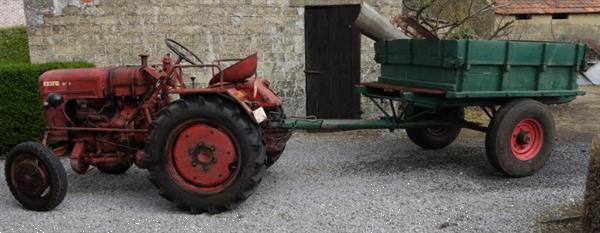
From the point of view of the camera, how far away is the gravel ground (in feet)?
13.4

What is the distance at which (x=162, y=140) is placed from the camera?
4250mm

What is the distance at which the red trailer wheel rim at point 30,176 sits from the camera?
14.2 feet

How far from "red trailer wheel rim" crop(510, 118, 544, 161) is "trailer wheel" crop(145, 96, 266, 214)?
8.42ft

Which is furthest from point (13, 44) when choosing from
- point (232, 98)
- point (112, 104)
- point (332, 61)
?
point (232, 98)

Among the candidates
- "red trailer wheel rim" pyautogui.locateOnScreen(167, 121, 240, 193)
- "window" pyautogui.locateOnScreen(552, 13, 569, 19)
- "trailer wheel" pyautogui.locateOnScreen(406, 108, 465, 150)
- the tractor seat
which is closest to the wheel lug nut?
"red trailer wheel rim" pyautogui.locateOnScreen(167, 121, 240, 193)

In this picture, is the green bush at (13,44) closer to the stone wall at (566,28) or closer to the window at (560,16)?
the stone wall at (566,28)

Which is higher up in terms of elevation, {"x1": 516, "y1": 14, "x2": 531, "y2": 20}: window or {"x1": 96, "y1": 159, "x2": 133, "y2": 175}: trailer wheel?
{"x1": 516, "y1": 14, "x2": 531, "y2": 20}: window

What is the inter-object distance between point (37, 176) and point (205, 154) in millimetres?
1393

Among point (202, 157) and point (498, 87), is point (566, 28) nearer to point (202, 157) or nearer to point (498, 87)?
point (498, 87)

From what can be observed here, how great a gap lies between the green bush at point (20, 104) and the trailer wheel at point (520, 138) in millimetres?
5216

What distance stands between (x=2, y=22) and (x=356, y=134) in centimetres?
1583

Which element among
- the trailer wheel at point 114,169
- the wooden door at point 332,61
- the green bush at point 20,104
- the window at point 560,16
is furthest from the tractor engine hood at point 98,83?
the window at point 560,16

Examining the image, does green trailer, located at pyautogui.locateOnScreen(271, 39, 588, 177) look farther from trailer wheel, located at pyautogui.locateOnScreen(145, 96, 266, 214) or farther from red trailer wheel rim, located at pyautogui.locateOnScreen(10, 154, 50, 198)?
red trailer wheel rim, located at pyautogui.locateOnScreen(10, 154, 50, 198)

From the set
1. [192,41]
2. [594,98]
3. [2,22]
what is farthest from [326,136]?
[2,22]
